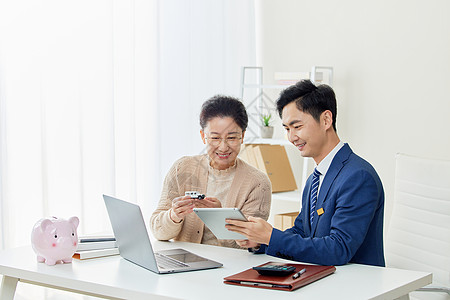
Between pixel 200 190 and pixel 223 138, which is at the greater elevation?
pixel 223 138

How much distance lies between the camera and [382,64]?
3719 millimetres

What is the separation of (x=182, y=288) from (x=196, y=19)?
8.63 ft

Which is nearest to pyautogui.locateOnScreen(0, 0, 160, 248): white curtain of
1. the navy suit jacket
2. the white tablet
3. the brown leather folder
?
the white tablet

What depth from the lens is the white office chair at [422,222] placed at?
2285 millimetres

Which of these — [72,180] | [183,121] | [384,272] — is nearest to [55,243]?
[384,272]

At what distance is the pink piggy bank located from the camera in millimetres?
1812

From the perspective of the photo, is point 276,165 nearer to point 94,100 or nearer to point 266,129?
point 266,129

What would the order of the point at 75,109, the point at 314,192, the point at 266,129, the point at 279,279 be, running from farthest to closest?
the point at 266,129, the point at 75,109, the point at 314,192, the point at 279,279

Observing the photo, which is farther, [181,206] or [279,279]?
[181,206]

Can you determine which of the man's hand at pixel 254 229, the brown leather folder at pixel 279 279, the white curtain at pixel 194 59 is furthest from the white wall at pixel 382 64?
the brown leather folder at pixel 279 279

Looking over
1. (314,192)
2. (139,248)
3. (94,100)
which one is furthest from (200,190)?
(94,100)

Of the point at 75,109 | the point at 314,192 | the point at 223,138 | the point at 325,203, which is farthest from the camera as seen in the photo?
the point at 75,109

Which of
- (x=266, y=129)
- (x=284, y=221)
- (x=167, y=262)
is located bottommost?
(x=284, y=221)

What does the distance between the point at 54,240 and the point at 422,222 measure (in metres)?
1.49
